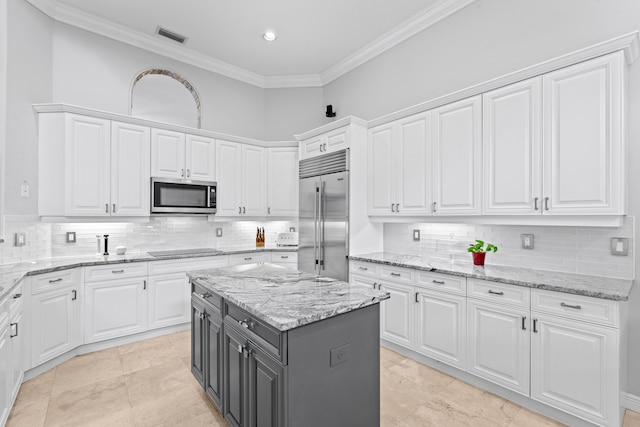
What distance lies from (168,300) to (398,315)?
2.65 meters

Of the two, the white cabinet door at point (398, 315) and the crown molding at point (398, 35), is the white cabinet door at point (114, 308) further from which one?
the crown molding at point (398, 35)

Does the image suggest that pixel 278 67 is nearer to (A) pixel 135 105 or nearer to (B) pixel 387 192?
(A) pixel 135 105

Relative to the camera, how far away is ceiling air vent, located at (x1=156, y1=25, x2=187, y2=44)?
391 centimetres

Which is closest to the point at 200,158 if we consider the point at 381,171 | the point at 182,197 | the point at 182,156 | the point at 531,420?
the point at 182,156

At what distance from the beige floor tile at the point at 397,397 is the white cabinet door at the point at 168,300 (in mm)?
2478

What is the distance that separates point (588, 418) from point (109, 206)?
14.9 ft

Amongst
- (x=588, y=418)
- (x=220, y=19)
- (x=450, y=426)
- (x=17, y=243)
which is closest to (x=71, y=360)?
(x=17, y=243)

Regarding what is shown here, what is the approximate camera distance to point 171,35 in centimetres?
402

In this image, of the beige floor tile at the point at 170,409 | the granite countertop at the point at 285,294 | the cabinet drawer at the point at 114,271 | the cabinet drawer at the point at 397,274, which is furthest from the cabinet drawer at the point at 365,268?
the cabinet drawer at the point at 114,271

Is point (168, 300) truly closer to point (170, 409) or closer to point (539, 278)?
point (170, 409)

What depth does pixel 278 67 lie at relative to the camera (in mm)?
4855

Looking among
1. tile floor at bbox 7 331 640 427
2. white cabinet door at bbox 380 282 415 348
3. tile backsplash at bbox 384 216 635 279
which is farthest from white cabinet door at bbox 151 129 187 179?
tile backsplash at bbox 384 216 635 279

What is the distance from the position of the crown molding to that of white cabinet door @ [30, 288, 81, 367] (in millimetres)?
4324

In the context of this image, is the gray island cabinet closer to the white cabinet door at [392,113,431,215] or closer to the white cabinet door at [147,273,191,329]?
the white cabinet door at [392,113,431,215]
